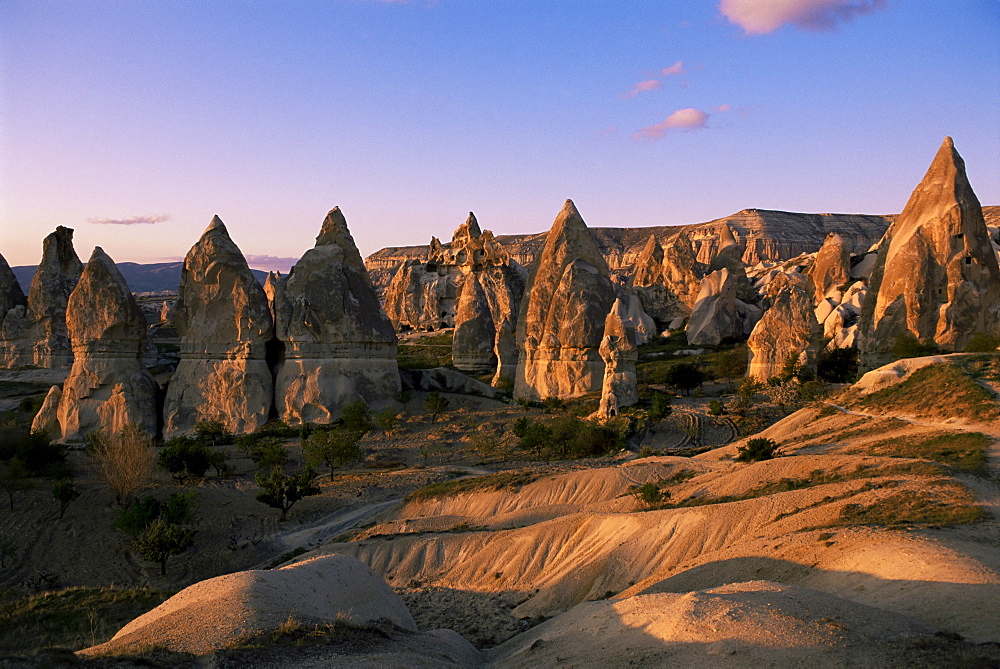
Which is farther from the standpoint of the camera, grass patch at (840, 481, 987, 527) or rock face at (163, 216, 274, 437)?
rock face at (163, 216, 274, 437)

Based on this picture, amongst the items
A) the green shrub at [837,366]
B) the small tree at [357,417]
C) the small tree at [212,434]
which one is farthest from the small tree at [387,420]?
the green shrub at [837,366]

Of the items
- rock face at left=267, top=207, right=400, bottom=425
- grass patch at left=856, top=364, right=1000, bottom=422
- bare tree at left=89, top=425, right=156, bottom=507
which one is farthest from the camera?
rock face at left=267, top=207, right=400, bottom=425

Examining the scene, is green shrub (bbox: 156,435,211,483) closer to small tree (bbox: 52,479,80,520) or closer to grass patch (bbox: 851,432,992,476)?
small tree (bbox: 52,479,80,520)

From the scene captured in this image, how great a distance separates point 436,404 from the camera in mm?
30766

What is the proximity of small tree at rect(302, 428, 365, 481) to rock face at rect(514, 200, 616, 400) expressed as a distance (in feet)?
38.4

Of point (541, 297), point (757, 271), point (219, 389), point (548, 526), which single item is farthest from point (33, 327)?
point (757, 271)

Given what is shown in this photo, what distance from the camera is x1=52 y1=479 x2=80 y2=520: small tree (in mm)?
19422

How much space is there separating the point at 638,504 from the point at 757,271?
2819 inches

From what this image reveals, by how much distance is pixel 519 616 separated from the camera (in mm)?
13016

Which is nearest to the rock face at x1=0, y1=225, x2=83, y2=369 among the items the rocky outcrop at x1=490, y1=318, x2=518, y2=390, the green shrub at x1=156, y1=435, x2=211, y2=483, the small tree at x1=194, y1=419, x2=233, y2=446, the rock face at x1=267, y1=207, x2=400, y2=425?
the rock face at x1=267, y1=207, x2=400, y2=425

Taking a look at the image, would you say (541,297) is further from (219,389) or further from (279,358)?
(219,389)

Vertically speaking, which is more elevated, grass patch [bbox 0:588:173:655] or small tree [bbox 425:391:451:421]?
small tree [bbox 425:391:451:421]

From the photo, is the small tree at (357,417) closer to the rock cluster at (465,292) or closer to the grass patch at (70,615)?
the grass patch at (70,615)

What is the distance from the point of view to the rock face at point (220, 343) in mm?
30500
